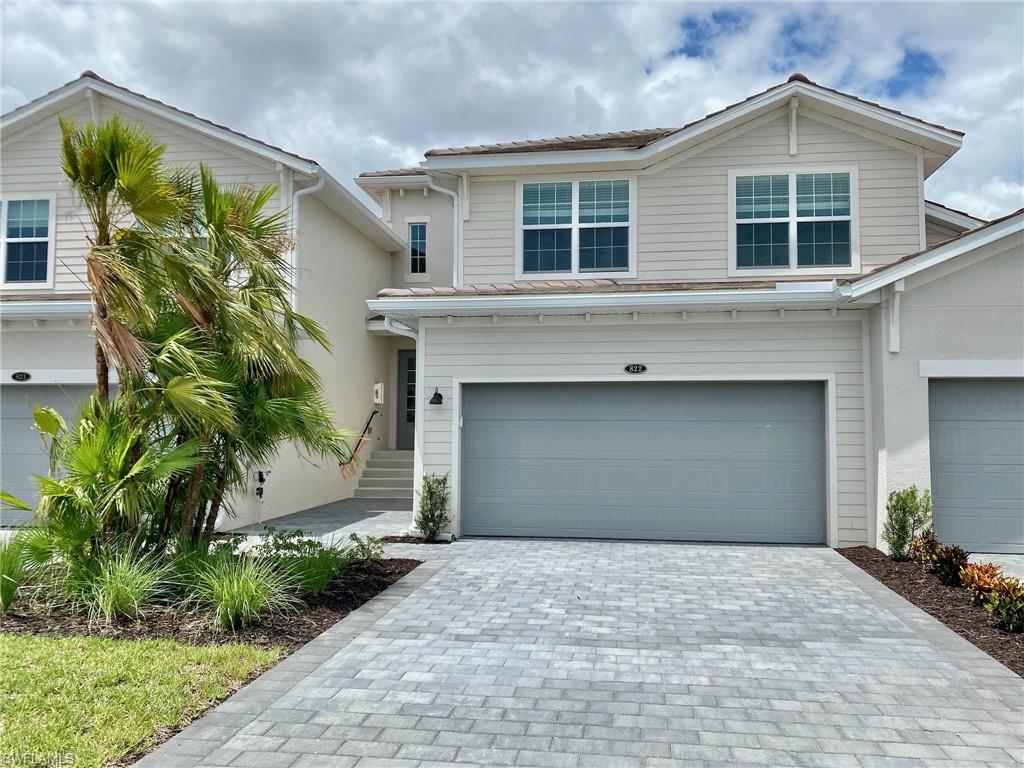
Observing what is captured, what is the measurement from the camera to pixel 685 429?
10047mm

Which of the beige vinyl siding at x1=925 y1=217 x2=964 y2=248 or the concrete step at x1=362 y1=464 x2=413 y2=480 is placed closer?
the beige vinyl siding at x1=925 y1=217 x2=964 y2=248

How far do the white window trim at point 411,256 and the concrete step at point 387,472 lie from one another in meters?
4.64

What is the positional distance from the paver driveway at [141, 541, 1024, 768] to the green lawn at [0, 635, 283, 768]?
0.24 metres

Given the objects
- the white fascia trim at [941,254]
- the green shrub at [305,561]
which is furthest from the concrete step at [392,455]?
the white fascia trim at [941,254]

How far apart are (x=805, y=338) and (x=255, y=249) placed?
718cm

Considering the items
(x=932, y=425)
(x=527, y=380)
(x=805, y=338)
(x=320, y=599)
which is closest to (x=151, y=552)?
(x=320, y=599)

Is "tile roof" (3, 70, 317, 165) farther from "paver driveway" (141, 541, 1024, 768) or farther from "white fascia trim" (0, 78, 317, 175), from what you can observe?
"paver driveway" (141, 541, 1024, 768)

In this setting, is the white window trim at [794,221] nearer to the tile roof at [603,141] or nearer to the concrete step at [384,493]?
the tile roof at [603,141]

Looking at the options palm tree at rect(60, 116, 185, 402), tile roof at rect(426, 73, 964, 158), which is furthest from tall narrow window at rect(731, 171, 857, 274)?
palm tree at rect(60, 116, 185, 402)

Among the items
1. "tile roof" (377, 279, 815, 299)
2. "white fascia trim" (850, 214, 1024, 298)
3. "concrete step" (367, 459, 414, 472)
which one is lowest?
"concrete step" (367, 459, 414, 472)

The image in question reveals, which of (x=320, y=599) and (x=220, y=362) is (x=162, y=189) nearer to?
(x=220, y=362)

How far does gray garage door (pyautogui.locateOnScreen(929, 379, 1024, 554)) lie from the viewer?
9.02 meters

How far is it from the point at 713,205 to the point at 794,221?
127 centimetres

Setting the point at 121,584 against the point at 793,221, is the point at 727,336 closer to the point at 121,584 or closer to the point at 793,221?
the point at 793,221
